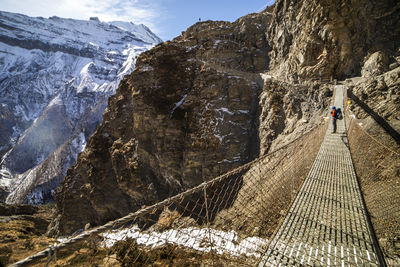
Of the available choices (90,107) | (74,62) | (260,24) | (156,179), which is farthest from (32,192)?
(74,62)

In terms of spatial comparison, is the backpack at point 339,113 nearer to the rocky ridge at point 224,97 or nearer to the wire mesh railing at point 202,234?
the wire mesh railing at point 202,234

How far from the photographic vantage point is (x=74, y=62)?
157 metres

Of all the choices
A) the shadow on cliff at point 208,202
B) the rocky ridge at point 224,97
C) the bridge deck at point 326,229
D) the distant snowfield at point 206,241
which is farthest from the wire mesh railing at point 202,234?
the rocky ridge at point 224,97

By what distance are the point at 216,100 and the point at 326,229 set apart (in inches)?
652

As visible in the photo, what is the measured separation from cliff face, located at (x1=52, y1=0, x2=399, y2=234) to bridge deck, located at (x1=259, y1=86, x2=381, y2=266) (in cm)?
854

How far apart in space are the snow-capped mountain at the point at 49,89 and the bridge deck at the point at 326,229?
94.9 m

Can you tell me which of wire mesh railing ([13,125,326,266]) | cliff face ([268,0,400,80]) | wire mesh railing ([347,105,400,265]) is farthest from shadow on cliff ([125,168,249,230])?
cliff face ([268,0,400,80])

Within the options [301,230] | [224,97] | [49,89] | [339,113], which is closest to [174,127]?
[224,97]

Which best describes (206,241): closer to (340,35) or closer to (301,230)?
(301,230)

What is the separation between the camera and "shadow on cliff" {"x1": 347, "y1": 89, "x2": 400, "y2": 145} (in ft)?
26.1

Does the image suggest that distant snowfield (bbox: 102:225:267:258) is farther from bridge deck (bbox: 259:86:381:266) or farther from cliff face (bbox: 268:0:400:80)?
cliff face (bbox: 268:0:400:80)

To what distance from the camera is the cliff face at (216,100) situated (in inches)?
516

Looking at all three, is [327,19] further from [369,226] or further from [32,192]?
[32,192]

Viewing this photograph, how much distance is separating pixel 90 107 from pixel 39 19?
468ft
